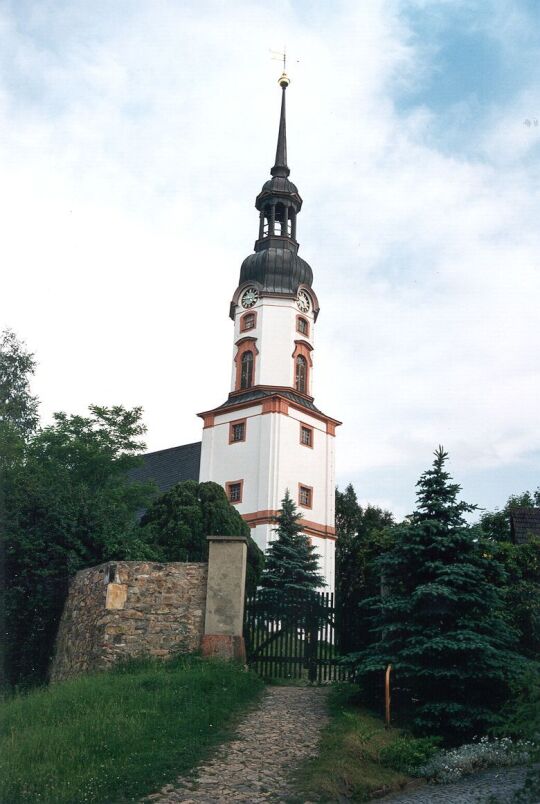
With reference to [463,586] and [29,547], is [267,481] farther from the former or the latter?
[463,586]

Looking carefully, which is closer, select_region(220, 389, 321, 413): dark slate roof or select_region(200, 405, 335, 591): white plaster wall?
select_region(200, 405, 335, 591): white plaster wall

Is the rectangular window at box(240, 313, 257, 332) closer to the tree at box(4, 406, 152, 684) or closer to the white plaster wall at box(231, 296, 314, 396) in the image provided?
the white plaster wall at box(231, 296, 314, 396)

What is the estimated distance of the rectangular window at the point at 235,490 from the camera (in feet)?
131

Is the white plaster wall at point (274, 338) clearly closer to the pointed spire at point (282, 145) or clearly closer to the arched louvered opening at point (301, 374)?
the arched louvered opening at point (301, 374)

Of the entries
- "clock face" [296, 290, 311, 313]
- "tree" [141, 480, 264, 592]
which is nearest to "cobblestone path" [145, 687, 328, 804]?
"tree" [141, 480, 264, 592]

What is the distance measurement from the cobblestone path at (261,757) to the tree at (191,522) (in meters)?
13.8

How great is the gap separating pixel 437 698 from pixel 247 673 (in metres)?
3.66

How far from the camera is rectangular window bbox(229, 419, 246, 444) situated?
135 feet

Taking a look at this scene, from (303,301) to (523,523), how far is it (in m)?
25.4

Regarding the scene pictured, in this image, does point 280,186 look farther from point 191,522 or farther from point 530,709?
point 530,709

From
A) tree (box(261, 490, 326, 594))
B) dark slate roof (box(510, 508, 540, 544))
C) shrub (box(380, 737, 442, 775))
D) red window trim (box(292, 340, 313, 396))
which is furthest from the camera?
red window trim (box(292, 340, 313, 396))

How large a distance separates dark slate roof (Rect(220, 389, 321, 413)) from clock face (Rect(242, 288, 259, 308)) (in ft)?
16.8

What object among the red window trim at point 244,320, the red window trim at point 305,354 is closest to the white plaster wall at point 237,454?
the red window trim at point 305,354

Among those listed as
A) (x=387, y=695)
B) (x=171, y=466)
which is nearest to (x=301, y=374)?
(x=171, y=466)
